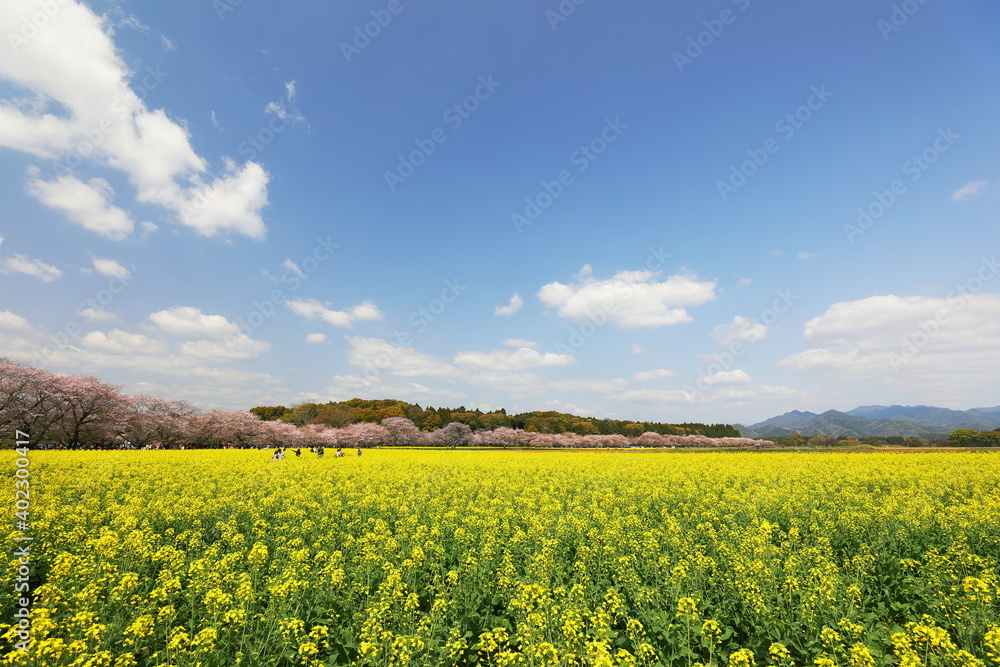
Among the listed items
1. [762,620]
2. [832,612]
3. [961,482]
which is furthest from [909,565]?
[961,482]

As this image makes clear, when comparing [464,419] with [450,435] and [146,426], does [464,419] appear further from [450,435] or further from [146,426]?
[146,426]

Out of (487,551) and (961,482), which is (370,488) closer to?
(487,551)

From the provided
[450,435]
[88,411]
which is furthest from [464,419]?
[88,411]

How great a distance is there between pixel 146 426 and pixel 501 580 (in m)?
71.0

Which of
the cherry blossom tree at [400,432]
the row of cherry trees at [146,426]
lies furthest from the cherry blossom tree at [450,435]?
the cherry blossom tree at [400,432]

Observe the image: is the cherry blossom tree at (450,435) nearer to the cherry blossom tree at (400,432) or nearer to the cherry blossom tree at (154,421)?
the cherry blossom tree at (400,432)

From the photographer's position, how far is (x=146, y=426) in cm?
5650

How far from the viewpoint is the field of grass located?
5457mm

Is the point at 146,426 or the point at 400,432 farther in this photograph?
the point at 400,432

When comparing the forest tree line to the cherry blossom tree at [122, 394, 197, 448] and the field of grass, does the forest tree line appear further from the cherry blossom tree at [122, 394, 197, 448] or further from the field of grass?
the field of grass

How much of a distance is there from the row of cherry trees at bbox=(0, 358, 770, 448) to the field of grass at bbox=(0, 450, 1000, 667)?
41.2 metres

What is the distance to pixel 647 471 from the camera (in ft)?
79.0

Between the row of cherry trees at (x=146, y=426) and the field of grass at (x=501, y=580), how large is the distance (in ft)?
135

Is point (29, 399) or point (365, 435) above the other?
point (29, 399)
